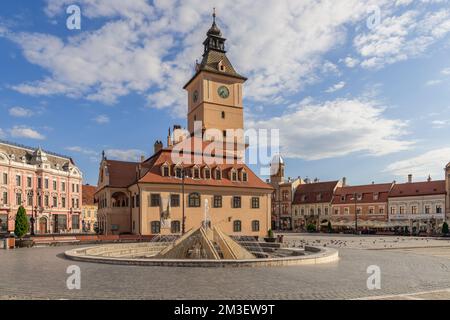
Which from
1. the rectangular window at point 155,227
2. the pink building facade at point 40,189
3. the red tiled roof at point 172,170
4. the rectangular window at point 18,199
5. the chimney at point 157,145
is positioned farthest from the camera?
the rectangular window at point 18,199

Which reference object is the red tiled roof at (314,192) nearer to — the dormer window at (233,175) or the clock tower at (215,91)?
the clock tower at (215,91)

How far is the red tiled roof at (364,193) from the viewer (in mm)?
72562

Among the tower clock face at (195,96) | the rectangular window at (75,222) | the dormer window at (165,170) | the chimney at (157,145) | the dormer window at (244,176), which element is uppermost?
the tower clock face at (195,96)

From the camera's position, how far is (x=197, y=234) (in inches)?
822

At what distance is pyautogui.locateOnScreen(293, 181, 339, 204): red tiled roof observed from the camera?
80000 millimetres

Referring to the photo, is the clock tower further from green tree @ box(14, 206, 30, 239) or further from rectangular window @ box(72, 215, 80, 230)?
rectangular window @ box(72, 215, 80, 230)

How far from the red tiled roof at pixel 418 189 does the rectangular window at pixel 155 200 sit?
51306 mm

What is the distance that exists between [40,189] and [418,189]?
6937cm

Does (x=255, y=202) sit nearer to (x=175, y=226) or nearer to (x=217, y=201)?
(x=217, y=201)

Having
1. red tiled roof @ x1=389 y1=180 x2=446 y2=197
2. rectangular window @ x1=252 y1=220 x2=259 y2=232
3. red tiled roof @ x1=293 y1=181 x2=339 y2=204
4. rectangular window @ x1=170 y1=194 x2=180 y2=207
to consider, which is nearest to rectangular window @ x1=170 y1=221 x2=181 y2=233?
rectangular window @ x1=170 y1=194 x2=180 y2=207

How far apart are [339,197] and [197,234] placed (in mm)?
63054

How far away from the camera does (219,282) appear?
41.8 feet

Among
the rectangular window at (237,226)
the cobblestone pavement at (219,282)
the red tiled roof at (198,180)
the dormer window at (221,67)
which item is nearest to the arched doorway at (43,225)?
the red tiled roof at (198,180)

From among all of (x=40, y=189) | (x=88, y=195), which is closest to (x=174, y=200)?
(x=40, y=189)
